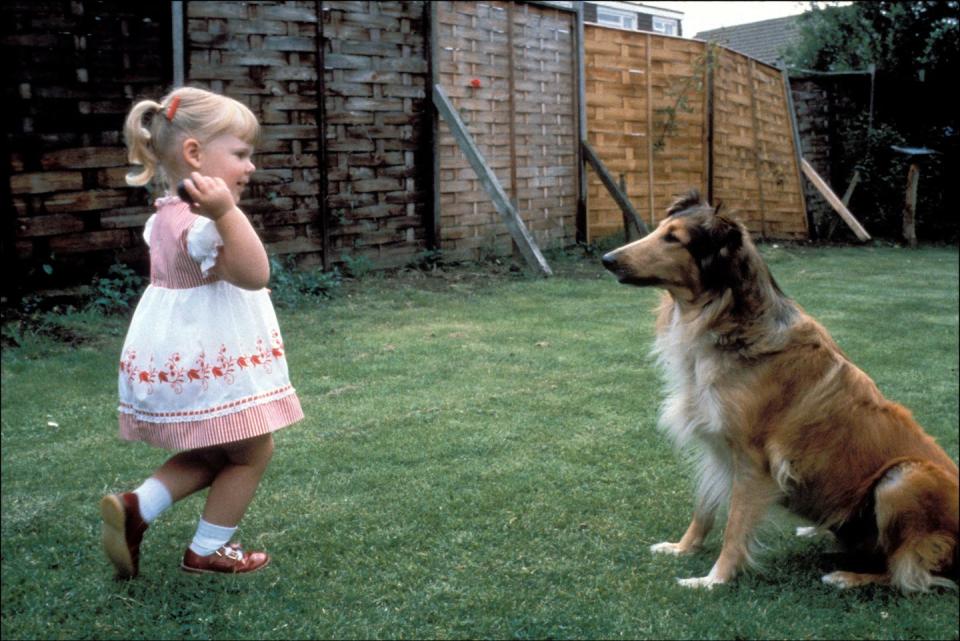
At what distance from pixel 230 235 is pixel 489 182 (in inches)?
264

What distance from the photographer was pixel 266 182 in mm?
7969

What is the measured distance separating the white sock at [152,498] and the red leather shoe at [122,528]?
0.05 feet

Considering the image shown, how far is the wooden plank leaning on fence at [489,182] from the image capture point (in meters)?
9.04

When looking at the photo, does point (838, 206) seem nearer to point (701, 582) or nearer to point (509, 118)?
point (509, 118)

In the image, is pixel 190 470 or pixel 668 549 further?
pixel 668 549

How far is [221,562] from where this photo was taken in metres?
2.95

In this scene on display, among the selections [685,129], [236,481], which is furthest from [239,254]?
[685,129]

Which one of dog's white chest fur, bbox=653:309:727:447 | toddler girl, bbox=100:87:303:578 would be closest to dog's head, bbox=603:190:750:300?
dog's white chest fur, bbox=653:309:727:447

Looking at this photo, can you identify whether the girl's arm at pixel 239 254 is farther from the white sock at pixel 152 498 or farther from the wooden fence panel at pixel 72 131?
the wooden fence panel at pixel 72 131

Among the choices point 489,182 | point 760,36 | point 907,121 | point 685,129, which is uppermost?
point 760,36

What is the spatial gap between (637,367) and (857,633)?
315cm

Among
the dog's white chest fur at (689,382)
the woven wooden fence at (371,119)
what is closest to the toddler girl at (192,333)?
the dog's white chest fur at (689,382)

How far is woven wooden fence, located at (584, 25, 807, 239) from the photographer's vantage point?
37.4 ft

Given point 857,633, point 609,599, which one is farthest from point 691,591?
point 857,633
